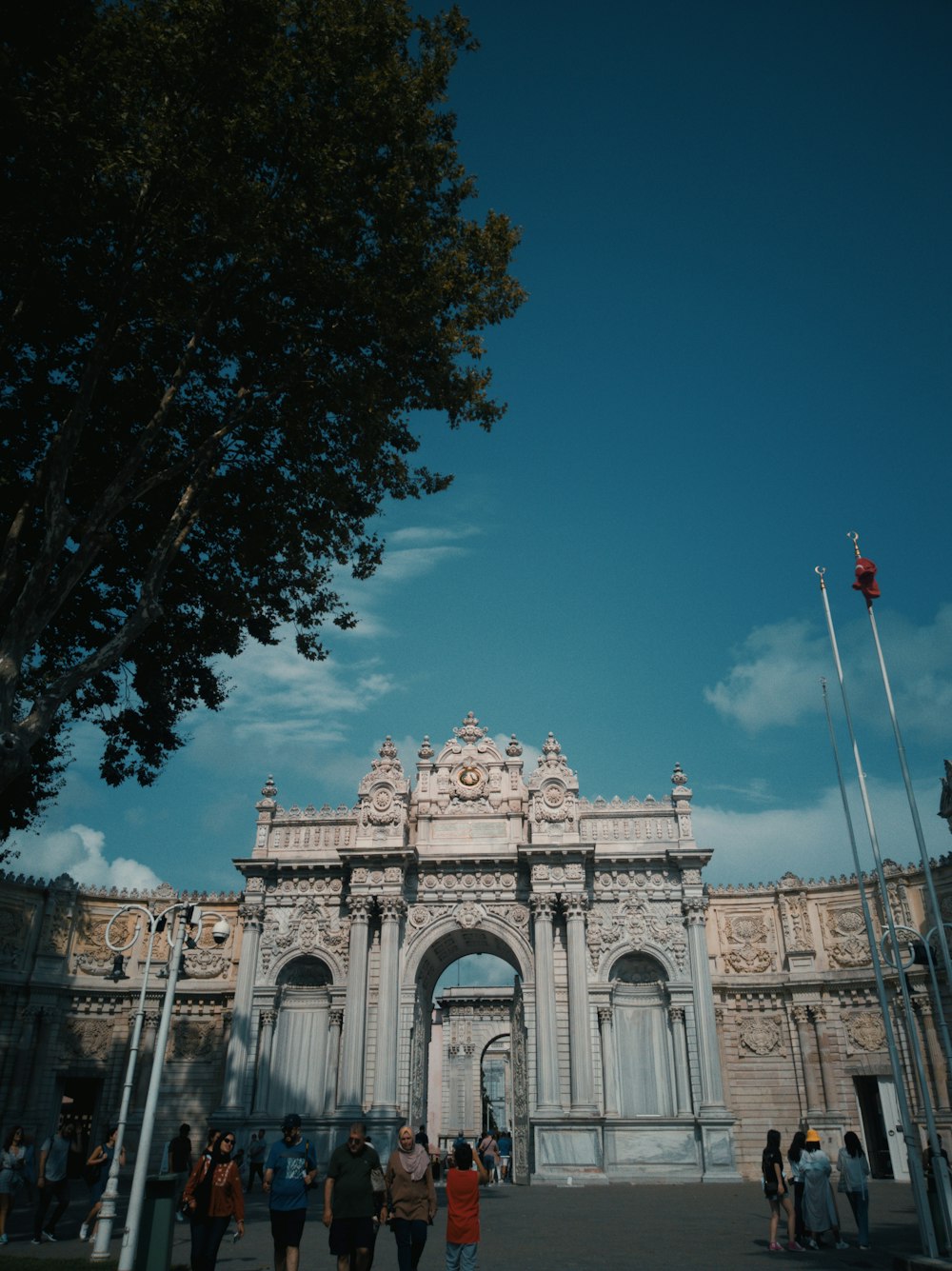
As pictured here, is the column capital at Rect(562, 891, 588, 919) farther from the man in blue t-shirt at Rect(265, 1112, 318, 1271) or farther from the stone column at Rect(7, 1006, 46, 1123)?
the man in blue t-shirt at Rect(265, 1112, 318, 1271)

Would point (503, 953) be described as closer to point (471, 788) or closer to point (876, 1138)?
point (471, 788)

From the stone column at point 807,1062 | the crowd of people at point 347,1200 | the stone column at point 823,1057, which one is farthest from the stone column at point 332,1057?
the crowd of people at point 347,1200

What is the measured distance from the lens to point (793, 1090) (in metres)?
32.6

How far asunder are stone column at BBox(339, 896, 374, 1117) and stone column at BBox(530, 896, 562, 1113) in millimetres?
5782

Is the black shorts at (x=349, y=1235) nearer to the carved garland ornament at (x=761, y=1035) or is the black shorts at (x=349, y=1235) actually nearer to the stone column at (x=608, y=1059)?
the stone column at (x=608, y=1059)

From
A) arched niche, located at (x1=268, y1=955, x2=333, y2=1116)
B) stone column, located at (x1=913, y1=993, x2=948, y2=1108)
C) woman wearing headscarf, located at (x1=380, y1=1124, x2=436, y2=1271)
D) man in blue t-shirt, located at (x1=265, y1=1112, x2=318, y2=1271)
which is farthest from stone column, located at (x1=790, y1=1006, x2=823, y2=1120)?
man in blue t-shirt, located at (x1=265, y1=1112, x2=318, y2=1271)

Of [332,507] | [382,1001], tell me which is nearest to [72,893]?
[382,1001]

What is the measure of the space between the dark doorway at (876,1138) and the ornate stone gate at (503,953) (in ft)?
21.0

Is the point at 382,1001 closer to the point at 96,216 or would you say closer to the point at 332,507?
the point at 332,507

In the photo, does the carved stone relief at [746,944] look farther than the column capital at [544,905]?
Yes

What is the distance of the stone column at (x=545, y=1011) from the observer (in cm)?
2961

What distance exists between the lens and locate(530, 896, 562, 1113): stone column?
97.1ft

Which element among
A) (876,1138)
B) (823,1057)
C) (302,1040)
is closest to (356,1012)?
(302,1040)

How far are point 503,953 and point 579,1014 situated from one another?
4.57 meters
